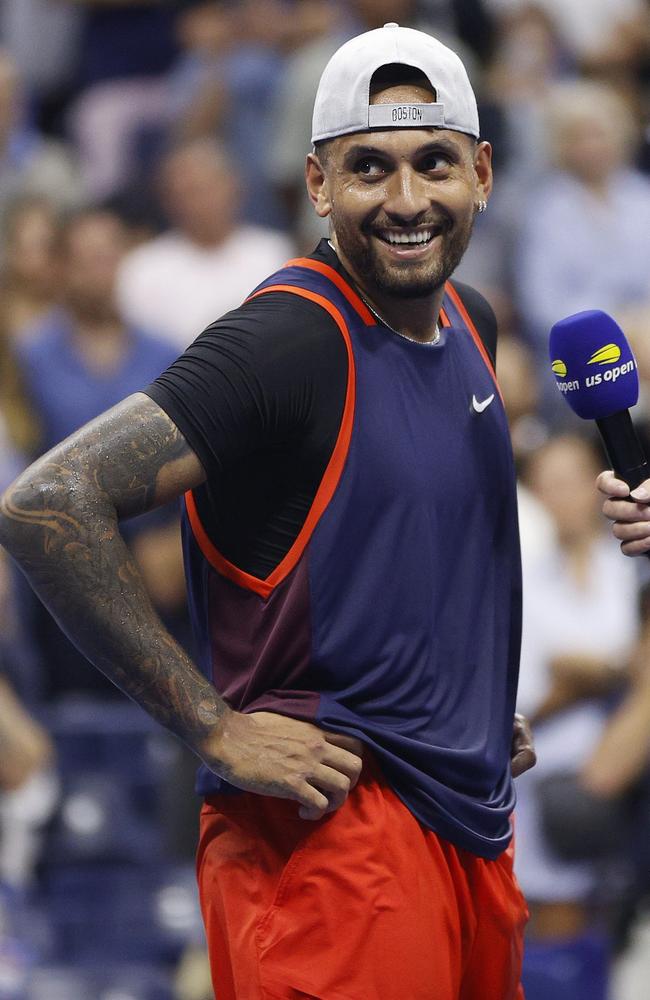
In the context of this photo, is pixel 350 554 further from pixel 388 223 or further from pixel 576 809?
pixel 576 809

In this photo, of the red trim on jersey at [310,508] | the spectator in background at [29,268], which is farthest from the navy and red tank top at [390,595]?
the spectator in background at [29,268]

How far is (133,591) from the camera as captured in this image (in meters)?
2.70

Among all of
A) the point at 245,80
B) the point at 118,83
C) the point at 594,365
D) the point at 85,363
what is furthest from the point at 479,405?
the point at 118,83

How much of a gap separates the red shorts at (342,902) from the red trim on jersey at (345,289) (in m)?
0.74

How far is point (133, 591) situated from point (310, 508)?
1.00ft

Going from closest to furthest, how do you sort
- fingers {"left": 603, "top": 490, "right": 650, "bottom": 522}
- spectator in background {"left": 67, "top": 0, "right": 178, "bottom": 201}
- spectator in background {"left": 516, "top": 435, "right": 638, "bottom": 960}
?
fingers {"left": 603, "top": 490, "right": 650, "bottom": 522} → spectator in background {"left": 516, "top": 435, "right": 638, "bottom": 960} → spectator in background {"left": 67, "top": 0, "right": 178, "bottom": 201}

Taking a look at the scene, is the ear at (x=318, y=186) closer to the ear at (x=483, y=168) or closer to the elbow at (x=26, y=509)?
the ear at (x=483, y=168)

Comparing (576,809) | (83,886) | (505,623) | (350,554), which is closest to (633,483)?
(505,623)

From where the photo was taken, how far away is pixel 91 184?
8461 mm

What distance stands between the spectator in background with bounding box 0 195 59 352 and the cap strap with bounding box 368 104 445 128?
4.24 meters

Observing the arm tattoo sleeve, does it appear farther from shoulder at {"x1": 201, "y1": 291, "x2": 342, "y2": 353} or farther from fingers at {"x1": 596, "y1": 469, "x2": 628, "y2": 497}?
fingers at {"x1": 596, "y1": 469, "x2": 628, "y2": 497}

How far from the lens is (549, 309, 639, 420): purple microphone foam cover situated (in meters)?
2.96

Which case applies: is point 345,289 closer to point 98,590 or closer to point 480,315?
point 480,315

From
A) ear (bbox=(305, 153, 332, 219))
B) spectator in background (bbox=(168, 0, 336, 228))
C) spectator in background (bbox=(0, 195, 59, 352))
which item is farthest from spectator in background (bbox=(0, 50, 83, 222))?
ear (bbox=(305, 153, 332, 219))
